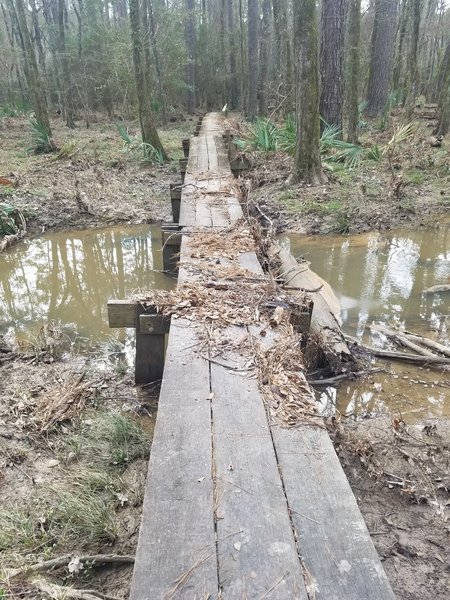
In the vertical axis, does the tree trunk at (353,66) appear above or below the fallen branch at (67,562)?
above

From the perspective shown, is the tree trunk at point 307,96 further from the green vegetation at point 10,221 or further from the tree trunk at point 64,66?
the tree trunk at point 64,66

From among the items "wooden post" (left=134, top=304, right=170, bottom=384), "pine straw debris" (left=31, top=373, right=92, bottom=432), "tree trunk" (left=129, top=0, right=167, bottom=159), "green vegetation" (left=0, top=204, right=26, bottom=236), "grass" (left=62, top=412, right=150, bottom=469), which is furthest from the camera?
"tree trunk" (left=129, top=0, right=167, bottom=159)

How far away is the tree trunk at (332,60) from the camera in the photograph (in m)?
11.0

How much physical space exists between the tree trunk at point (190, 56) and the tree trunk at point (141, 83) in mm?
13245

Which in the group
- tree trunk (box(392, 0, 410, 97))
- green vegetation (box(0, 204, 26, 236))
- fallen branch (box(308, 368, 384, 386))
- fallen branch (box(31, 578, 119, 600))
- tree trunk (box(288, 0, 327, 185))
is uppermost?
tree trunk (box(392, 0, 410, 97))

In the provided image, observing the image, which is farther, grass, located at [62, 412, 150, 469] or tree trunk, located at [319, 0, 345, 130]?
tree trunk, located at [319, 0, 345, 130]

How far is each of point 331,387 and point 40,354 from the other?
2.89 m

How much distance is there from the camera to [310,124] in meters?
9.27

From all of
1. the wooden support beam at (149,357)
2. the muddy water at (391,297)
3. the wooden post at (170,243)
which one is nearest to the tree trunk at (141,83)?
the muddy water at (391,297)

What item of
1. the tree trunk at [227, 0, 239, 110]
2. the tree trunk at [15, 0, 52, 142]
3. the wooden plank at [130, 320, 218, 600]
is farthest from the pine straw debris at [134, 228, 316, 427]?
the tree trunk at [227, 0, 239, 110]

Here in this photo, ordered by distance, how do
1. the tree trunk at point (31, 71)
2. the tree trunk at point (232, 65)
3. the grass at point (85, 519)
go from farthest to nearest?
the tree trunk at point (232, 65) → the tree trunk at point (31, 71) → the grass at point (85, 519)

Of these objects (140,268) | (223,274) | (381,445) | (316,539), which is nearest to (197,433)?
(316,539)

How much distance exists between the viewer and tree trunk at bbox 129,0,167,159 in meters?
11.2

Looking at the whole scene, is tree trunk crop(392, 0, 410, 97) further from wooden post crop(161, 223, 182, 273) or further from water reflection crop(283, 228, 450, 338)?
wooden post crop(161, 223, 182, 273)
